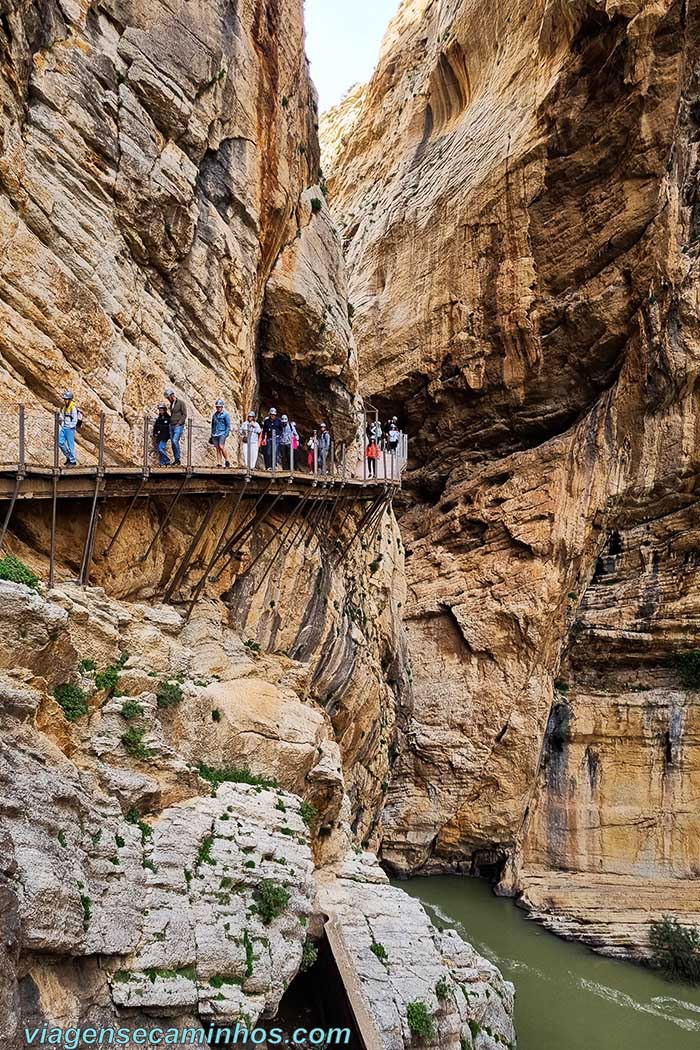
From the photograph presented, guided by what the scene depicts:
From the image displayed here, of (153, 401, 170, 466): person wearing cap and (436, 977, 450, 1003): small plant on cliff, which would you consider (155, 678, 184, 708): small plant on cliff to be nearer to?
(153, 401, 170, 466): person wearing cap

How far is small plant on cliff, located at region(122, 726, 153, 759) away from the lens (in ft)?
27.2

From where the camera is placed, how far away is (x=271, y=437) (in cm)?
1320

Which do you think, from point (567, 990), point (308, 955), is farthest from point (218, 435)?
point (567, 990)

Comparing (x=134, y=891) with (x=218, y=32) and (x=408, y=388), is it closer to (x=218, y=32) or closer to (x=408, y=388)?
(x=218, y=32)

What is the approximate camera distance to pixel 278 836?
9.30 meters

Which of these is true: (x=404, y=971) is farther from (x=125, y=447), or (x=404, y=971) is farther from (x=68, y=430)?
(x=68, y=430)

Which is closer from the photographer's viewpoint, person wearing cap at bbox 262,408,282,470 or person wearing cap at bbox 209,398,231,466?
person wearing cap at bbox 209,398,231,466

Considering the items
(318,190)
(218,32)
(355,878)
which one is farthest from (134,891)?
(318,190)

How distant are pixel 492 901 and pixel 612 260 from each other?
1934 cm

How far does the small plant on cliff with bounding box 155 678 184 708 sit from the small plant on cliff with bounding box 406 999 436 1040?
4999 millimetres

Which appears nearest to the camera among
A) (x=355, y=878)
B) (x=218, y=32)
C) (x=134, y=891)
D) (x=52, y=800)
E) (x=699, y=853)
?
(x=52, y=800)

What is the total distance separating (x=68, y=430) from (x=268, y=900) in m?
6.63

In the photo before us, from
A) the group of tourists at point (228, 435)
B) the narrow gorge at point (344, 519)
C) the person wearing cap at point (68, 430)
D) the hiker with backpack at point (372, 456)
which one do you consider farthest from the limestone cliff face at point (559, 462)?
the person wearing cap at point (68, 430)

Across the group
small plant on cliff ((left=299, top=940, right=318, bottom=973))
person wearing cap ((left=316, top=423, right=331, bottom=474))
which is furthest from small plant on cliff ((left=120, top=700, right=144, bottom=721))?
person wearing cap ((left=316, top=423, right=331, bottom=474))
